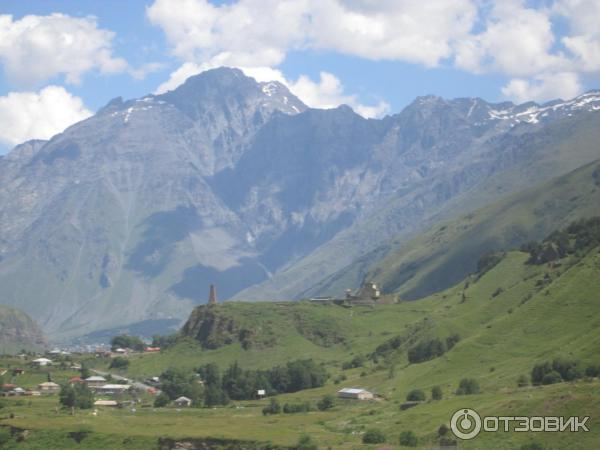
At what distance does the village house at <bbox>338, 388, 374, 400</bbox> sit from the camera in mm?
185587

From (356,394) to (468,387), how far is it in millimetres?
32893

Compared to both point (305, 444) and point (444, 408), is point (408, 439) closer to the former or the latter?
point (305, 444)

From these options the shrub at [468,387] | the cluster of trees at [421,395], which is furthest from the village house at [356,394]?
the shrub at [468,387]

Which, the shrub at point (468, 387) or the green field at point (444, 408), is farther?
the shrub at point (468, 387)

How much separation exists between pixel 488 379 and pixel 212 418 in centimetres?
4398

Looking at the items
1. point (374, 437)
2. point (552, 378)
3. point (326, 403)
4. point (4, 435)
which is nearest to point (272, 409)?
point (326, 403)

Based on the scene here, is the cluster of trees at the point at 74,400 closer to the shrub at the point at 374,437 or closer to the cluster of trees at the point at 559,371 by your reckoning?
the shrub at the point at 374,437

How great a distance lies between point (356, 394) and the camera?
187 m

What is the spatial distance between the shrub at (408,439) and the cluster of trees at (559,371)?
90.4ft

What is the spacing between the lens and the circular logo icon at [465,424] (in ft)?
397

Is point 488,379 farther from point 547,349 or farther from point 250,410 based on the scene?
point 250,410

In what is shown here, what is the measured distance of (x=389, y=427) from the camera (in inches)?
5600

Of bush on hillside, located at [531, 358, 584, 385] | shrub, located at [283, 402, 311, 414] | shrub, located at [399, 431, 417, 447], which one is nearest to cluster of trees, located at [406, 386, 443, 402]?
bush on hillside, located at [531, 358, 584, 385]

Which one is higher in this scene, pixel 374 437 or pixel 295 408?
pixel 295 408
